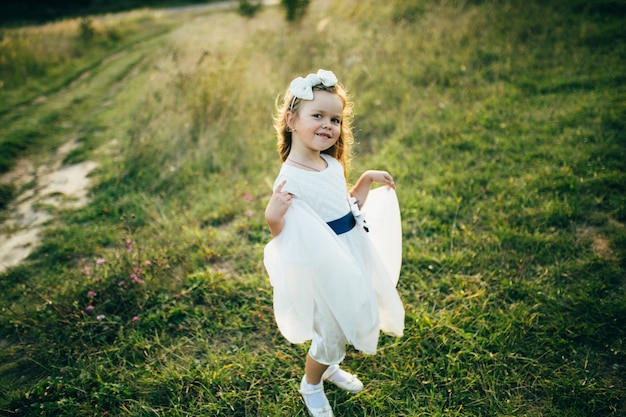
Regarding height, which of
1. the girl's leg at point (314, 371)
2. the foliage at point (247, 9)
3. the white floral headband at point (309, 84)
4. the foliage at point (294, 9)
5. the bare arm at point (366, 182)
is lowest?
the girl's leg at point (314, 371)

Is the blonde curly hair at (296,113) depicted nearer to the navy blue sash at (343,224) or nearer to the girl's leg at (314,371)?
the navy blue sash at (343,224)

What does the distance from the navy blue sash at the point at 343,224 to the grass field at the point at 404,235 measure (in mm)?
1055

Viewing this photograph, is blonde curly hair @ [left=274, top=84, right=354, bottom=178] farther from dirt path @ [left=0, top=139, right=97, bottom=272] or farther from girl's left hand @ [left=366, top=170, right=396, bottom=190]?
dirt path @ [left=0, top=139, right=97, bottom=272]

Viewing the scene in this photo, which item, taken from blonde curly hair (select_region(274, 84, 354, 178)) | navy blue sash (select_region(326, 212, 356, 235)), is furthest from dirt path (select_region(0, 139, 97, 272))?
navy blue sash (select_region(326, 212, 356, 235))

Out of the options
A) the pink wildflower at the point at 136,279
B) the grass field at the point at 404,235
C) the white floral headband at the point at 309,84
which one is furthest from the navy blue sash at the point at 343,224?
the pink wildflower at the point at 136,279

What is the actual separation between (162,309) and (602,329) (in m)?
3.22

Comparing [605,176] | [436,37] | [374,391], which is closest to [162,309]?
[374,391]

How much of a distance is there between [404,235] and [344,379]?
1.65m

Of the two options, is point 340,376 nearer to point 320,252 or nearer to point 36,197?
point 320,252

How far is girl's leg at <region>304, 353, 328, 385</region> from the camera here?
2209 mm

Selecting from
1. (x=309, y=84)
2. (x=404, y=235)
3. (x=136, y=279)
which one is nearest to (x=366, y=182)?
(x=309, y=84)

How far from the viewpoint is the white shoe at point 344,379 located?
2445mm

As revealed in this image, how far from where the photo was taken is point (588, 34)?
6.68 m

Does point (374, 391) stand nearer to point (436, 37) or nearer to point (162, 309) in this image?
point (162, 309)
